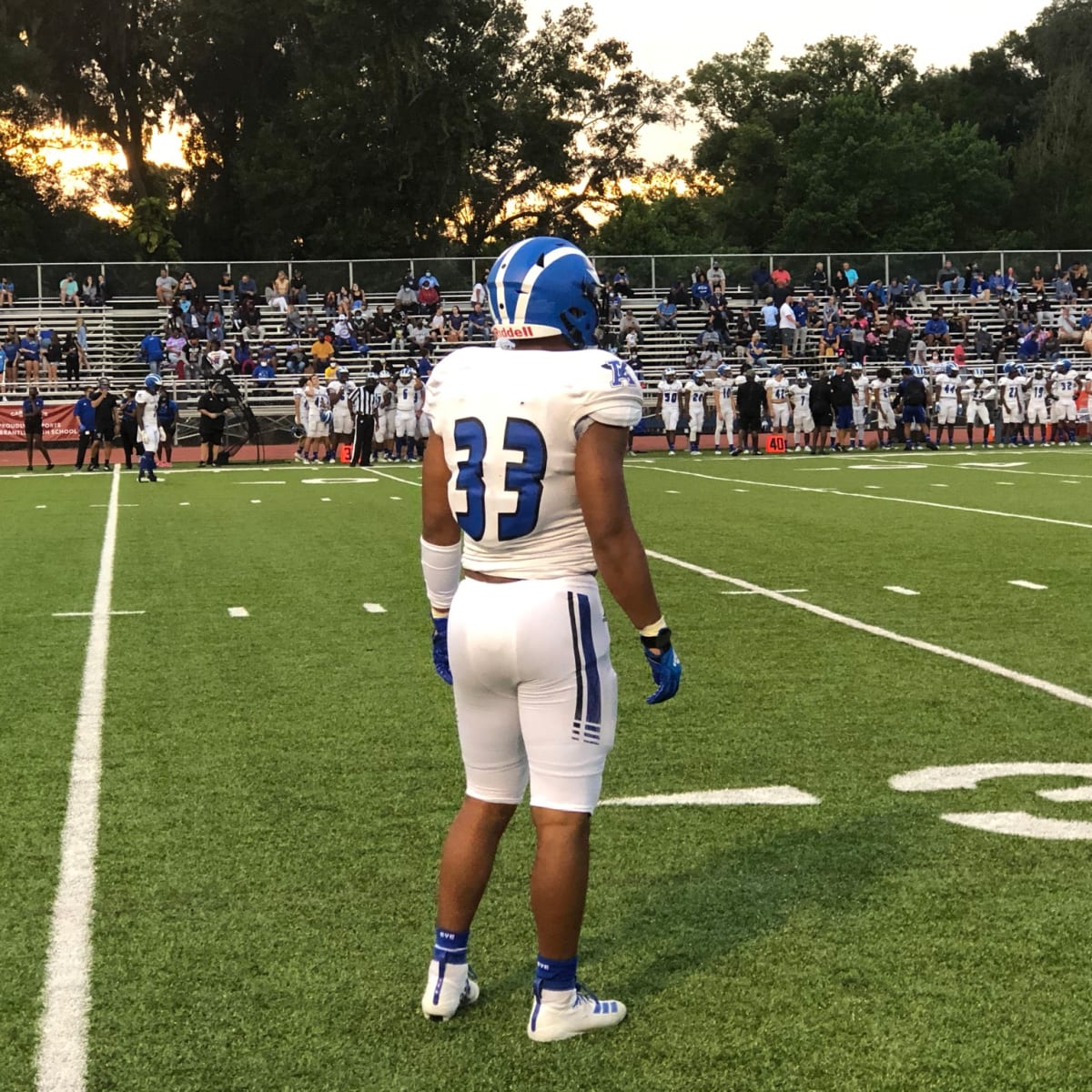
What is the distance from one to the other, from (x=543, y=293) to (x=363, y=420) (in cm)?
2624

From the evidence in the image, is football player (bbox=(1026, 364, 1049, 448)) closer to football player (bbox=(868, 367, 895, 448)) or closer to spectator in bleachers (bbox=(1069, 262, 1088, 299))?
football player (bbox=(868, 367, 895, 448))

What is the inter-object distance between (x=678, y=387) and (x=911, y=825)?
29120 millimetres

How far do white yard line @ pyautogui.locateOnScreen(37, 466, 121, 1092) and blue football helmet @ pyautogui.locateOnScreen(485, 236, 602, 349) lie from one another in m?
1.81

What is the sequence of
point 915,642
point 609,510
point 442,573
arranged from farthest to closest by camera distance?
point 915,642 → point 442,573 → point 609,510

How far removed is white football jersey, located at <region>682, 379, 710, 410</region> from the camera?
A: 1294 inches

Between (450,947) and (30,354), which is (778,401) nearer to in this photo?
(30,354)

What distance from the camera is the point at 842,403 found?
102 feet

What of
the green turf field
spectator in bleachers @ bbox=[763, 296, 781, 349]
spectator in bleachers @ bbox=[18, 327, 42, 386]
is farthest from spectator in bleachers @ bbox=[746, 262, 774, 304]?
the green turf field

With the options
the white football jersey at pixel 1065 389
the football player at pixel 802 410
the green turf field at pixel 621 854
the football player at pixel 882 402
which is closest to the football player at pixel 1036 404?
the white football jersey at pixel 1065 389

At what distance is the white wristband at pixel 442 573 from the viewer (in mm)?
3812

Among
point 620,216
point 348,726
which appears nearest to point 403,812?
point 348,726

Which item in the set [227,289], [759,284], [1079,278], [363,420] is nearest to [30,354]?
[227,289]

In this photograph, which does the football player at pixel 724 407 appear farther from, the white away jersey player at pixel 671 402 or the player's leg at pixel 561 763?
the player's leg at pixel 561 763

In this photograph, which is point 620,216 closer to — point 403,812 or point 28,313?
point 28,313
